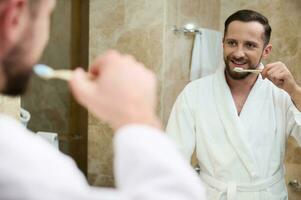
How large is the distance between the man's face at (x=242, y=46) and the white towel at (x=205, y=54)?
0.37m

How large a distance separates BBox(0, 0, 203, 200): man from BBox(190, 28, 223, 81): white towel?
1538mm

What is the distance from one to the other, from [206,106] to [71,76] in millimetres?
1176

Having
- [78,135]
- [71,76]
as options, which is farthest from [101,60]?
[78,135]

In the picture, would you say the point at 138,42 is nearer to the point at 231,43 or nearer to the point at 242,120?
the point at 231,43

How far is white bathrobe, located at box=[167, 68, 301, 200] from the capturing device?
5.25 ft

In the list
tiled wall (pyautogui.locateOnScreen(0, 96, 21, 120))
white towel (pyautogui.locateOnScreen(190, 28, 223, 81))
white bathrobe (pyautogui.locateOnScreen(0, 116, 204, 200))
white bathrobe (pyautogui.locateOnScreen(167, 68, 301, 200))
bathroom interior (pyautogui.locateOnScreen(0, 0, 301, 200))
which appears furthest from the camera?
white towel (pyautogui.locateOnScreen(190, 28, 223, 81))

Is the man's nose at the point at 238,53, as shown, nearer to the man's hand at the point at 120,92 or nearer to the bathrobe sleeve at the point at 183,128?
the bathrobe sleeve at the point at 183,128

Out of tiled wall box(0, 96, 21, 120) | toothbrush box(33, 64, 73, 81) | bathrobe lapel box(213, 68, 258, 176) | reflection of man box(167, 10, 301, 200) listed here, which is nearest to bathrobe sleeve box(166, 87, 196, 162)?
reflection of man box(167, 10, 301, 200)

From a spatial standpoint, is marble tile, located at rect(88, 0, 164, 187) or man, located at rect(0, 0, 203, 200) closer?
man, located at rect(0, 0, 203, 200)

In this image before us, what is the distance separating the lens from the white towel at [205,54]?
2.09 meters

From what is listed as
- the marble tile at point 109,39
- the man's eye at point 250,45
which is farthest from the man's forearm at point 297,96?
the marble tile at point 109,39

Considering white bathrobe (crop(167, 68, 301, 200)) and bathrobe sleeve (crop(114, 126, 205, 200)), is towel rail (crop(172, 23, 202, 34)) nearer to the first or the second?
white bathrobe (crop(167, 68, 301, 200))

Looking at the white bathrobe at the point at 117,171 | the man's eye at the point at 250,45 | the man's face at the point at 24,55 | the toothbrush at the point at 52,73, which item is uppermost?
the man's face at the point at 24,55

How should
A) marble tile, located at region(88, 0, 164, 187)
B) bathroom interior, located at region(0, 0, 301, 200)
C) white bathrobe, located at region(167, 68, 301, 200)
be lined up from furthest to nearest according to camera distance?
marble tile, located at region(88, 0, 164, 187) < bathroom interior, located at region(0, 0, 301, 200) < white bathrobe, located at region(167, 68, 301, 200)
